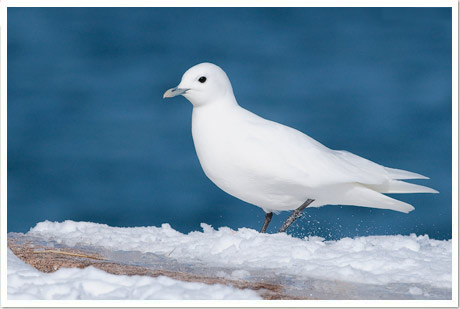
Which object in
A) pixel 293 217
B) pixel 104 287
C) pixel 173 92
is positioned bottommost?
pixel 104 287

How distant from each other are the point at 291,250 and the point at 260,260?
0.76 ft

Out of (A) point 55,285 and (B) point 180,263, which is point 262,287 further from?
(A) point 55,285

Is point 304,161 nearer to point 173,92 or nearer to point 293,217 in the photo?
point 293,217

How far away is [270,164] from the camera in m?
5.91

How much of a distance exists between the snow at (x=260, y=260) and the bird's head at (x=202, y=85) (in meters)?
1.09

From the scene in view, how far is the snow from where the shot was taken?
169 inches

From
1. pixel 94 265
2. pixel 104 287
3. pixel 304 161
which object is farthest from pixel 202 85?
pixel 104 287

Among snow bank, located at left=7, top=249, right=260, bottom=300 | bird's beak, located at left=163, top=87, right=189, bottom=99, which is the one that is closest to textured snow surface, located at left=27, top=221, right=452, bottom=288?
snow bank, located at left=7, top=249, right=260, bottom=300

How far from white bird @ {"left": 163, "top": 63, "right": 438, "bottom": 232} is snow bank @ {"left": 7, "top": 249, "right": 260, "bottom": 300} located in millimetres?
1820

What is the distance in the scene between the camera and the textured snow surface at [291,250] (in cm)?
466

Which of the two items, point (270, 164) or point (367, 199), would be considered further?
point (367, 199)

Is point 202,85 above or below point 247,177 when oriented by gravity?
above

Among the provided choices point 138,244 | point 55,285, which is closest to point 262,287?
point 55,285

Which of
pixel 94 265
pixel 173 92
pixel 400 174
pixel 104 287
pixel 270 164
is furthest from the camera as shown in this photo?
pixel 400 174
